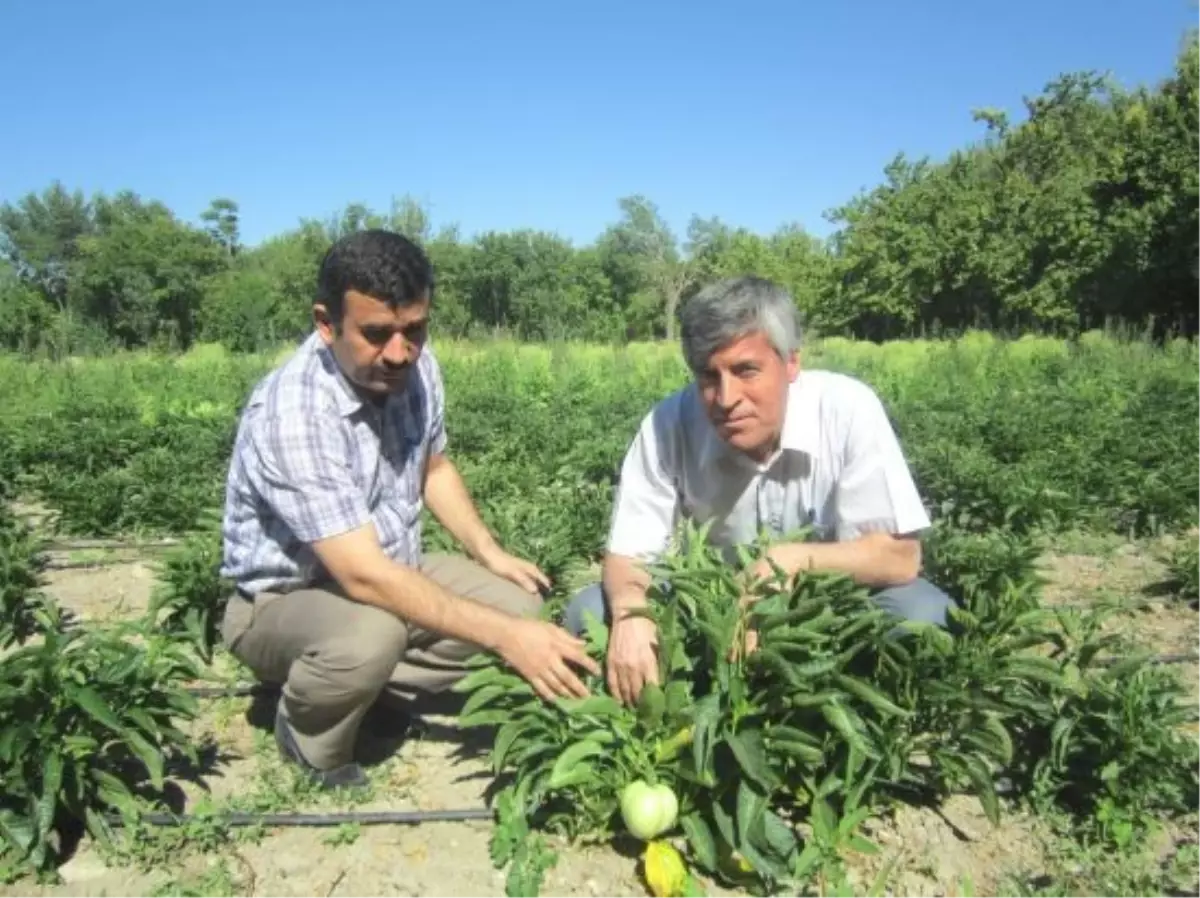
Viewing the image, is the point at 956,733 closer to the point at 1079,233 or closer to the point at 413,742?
the point at 413,742

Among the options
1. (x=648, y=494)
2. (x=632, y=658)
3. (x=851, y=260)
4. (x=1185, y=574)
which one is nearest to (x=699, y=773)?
(x=632, y=658)

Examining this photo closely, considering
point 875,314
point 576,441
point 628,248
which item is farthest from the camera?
point 628,248

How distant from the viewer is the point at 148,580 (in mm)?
5250

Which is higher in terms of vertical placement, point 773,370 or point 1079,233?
point 1079,233

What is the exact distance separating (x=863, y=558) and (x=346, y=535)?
144 cm

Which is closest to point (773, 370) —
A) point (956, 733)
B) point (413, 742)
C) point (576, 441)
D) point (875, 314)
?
point (956, 733)

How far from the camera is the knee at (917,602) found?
2.86 m

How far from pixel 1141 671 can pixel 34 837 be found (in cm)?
288

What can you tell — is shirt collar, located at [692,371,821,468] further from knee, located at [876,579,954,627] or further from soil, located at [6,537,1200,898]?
soil, located at [6,537,1200,898]

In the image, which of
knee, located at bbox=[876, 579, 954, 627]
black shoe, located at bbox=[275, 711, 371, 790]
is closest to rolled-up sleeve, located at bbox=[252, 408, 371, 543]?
black shoe, located at bbox=[275, 711, 371, 790]

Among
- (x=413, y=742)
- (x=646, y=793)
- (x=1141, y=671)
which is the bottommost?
(x=413, y=742)

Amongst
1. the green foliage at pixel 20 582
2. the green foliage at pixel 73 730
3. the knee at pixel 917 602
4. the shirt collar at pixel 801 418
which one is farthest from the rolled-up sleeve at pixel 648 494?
the green foliage at pixel 20 582

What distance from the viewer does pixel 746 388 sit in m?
2.68

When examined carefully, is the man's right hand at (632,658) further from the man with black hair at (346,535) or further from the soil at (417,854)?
the soil at (417,854)
